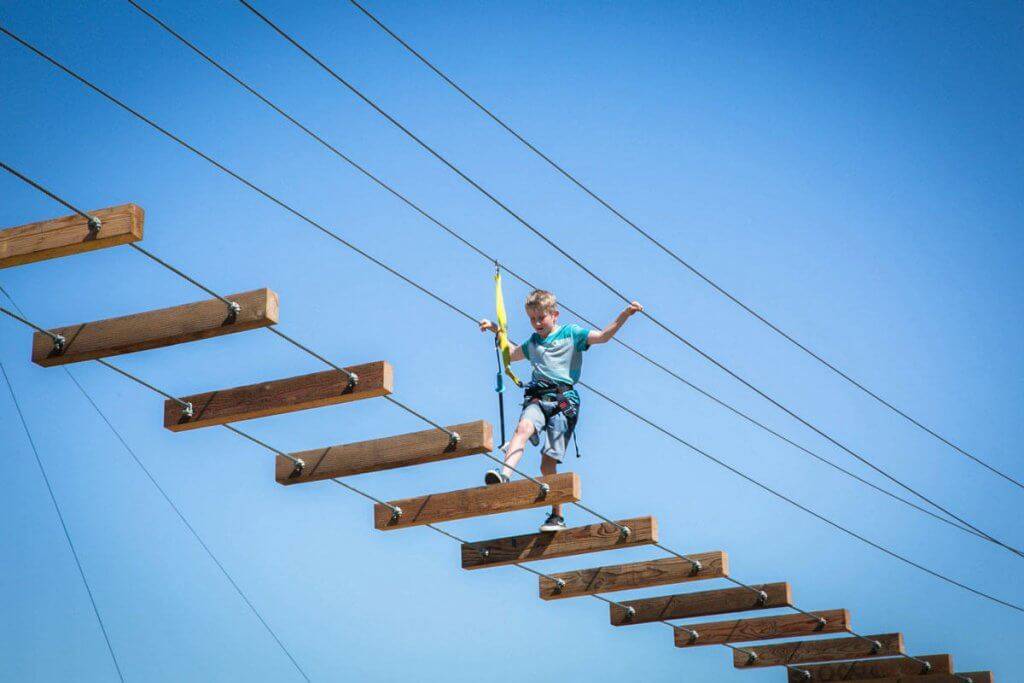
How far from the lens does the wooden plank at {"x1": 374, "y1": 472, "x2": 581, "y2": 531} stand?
794cm

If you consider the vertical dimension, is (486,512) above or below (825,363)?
below

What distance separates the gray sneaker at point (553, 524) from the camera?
8.52m

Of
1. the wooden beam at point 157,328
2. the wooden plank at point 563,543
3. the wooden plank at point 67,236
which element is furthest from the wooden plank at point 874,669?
the wooden plank at point 67,236

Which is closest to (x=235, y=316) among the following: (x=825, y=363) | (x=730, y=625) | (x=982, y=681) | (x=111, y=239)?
(x=111, y=239)

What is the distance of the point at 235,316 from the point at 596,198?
3588mm

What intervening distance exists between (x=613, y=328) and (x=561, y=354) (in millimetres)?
411

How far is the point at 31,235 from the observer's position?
20.7 feet

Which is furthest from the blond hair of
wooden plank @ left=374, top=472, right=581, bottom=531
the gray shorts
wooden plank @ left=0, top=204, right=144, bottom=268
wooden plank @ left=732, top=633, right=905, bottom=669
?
wooden plank @ left=732, top=633, right=905, bottom=669

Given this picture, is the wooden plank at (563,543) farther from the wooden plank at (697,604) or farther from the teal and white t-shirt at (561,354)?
the wooden plank at (697,604)

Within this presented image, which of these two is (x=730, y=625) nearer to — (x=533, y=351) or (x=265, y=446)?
(x=533, y=351)

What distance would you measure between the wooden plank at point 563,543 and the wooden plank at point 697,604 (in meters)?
1.59

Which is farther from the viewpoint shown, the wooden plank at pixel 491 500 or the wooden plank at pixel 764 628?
the wooden plank at pixel 764 628

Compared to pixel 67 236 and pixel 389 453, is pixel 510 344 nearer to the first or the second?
pixel 389 453

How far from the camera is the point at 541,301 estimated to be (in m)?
8.36
